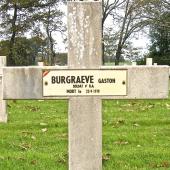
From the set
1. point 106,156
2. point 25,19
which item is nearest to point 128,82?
point 106,156

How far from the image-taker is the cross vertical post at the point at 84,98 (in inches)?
188

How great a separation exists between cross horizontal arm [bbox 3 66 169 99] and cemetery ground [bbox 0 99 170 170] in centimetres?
259

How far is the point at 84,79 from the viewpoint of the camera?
190 inches

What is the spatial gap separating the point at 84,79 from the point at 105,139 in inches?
186

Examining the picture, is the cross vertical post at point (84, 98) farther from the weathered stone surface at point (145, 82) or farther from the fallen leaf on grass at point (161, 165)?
the fallen leaf on grass at point (161, 165)

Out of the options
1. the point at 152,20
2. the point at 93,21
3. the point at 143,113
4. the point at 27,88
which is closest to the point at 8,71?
the point at 27,88

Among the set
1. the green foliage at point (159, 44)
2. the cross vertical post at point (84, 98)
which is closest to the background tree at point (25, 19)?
the green foliage at point (159, 44)

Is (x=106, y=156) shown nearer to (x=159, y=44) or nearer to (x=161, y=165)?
(x=161, y=165)

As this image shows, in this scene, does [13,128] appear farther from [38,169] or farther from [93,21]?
[93,21]

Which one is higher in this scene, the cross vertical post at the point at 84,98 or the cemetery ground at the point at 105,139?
the cross vertical post at the point at 84,98

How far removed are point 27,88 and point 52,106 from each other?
10.9 metres

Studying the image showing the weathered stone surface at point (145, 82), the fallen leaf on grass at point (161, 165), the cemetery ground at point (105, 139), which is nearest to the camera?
the weathered stone surface at point (145, 82)

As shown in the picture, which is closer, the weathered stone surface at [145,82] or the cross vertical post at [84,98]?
the cross vertical post at [84,98]

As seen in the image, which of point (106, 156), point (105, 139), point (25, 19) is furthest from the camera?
point (25, 19)
